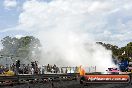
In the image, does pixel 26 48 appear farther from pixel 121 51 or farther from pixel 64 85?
pixel 64 85

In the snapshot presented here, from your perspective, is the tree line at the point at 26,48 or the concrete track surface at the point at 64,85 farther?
the tree line at the point at 26,48

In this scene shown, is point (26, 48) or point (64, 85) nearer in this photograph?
point (64, 85)

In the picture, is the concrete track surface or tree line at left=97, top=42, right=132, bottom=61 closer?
the concrete track surface

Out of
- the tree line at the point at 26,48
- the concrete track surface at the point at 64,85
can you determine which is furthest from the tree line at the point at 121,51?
the concrete track surface at the point at 64,85

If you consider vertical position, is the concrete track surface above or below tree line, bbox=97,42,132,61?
below

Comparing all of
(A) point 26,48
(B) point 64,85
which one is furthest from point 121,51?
(B) point 64,85

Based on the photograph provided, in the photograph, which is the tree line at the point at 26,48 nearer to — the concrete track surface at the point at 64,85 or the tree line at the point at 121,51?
the tree line at the point at 121,51

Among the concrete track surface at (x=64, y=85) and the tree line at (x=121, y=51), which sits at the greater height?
the tree line at (x=121, y=51)

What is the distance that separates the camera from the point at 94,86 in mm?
19438

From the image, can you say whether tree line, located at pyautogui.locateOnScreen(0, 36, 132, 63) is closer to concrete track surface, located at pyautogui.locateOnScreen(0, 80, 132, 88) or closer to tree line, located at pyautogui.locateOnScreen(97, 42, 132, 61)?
tree line, located at pyautogui.locateOnScreen(97, 42, 132, 61)

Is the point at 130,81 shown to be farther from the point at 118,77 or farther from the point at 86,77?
the point at 86,77

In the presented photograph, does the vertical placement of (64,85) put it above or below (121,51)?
below

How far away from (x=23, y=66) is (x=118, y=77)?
49.9 ft

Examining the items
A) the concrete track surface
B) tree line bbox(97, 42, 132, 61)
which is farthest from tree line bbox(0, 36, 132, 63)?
the concrete track surface
